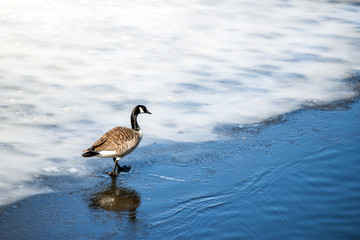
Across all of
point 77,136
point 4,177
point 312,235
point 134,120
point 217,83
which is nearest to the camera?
point 312,235

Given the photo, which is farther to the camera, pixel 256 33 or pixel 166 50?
pixel 256 33

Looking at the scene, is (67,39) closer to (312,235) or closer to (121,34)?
(121,34)

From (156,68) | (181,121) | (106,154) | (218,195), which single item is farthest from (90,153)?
(156,68)

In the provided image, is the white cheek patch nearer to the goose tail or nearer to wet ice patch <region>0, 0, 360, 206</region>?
the goose tail

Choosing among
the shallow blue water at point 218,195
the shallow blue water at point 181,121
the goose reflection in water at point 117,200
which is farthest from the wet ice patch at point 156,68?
the goose reflection in water at point 117,200

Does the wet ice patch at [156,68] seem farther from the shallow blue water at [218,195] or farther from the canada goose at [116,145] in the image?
the shallow blue water at [218,195]

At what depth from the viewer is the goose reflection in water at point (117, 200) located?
6043mm

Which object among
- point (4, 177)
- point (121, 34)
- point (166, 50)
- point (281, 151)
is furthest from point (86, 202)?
point (121, 34)

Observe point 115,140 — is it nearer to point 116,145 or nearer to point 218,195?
point 116,145

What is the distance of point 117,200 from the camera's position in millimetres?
6254

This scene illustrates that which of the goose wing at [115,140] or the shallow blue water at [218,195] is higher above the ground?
the goose wing at [115,140]

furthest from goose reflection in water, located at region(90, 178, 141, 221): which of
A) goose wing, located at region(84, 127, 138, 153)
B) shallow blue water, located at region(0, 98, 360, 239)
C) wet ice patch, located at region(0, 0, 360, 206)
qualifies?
wet ice patch, located at region(0, 0, 360, 206)

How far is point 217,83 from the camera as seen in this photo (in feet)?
35.3

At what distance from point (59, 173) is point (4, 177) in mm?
756
